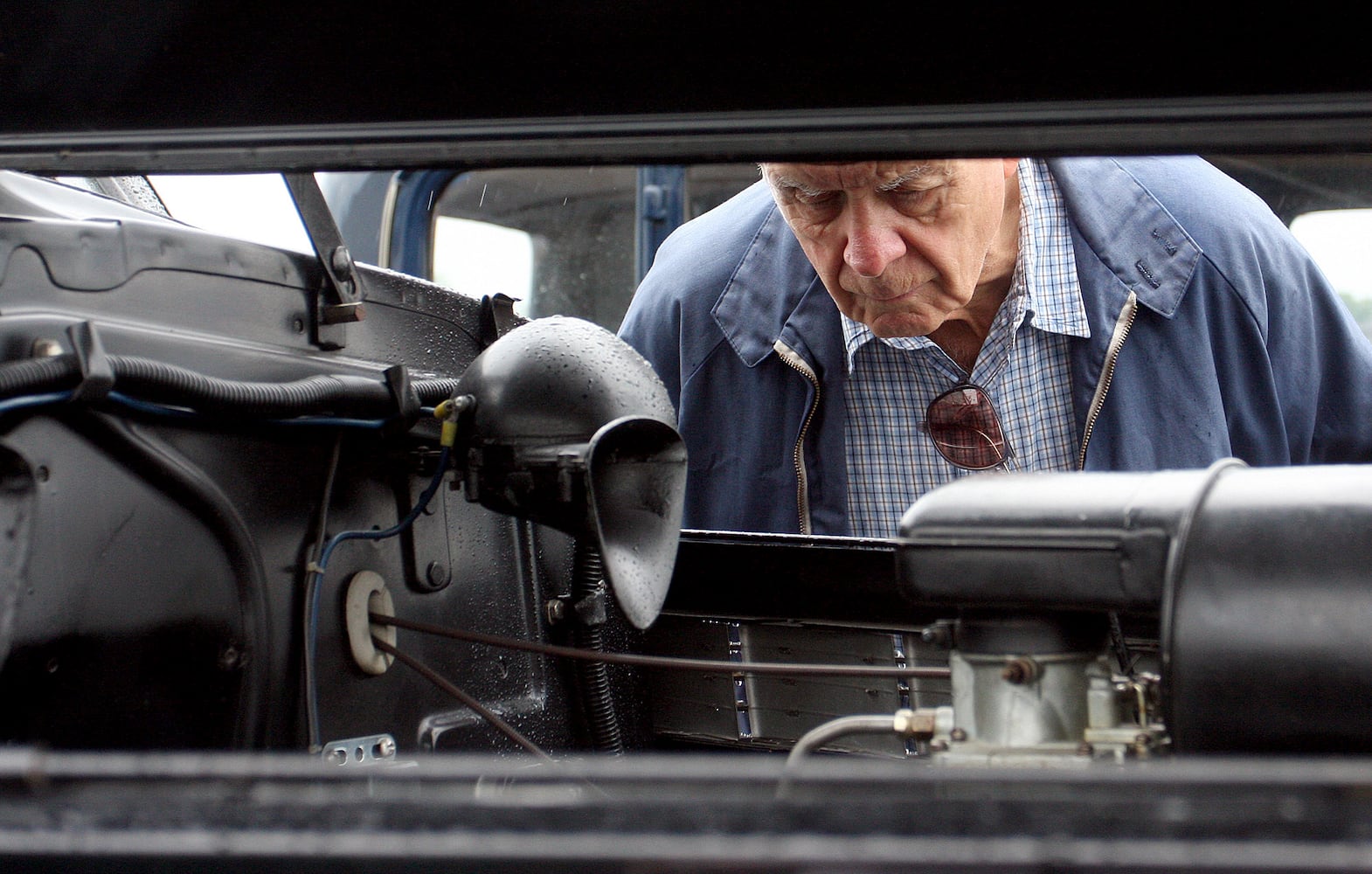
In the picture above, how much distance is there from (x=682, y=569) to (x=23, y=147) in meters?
1.00

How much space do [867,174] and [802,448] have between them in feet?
2.07

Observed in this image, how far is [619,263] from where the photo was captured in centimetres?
363

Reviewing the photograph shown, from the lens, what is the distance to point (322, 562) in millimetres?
1382

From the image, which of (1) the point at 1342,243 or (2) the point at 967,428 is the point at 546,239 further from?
(1) the point at 1342,243

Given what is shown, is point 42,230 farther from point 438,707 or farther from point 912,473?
point 912,473

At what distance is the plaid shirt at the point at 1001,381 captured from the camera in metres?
2.32

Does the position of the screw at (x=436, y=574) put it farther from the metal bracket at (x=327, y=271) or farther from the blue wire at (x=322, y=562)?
the metal bracket at (x=327, y=271)

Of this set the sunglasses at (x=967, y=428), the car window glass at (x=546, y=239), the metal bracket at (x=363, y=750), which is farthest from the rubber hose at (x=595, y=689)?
the car window glass at (x=546, y=239)

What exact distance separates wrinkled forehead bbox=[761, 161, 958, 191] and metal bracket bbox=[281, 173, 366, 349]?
2.54 ft

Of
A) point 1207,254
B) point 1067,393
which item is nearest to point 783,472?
point 1067,393

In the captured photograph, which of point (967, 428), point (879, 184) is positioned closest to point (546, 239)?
point (967, 428)

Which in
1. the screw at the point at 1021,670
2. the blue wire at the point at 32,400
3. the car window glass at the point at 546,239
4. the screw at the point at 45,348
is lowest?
the screw at the point at 1021,670

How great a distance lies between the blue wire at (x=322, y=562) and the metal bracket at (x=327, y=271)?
192 millimetres

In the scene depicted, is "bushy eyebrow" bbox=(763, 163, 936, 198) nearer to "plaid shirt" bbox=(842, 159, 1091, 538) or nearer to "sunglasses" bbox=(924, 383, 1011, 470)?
"plaid shirt" bbox=(842, 159, 1091, 538)
